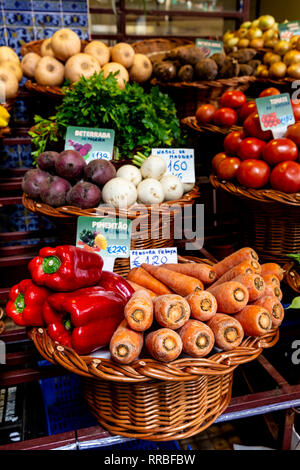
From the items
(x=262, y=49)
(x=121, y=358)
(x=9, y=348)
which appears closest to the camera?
(x=121, y=358)

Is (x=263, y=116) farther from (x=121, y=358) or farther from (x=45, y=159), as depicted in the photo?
(x=121, y=358)

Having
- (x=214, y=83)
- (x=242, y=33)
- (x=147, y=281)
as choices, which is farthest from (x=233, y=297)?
(x=242, y=33)

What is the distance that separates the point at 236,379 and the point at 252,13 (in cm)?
722

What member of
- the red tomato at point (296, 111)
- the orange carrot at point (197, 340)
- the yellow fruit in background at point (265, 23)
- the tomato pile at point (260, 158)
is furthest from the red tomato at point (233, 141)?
the yellow fruit in background at point (265, 23)

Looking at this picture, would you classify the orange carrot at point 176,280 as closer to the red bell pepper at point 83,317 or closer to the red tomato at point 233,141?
the red bell pepper at point 83,317

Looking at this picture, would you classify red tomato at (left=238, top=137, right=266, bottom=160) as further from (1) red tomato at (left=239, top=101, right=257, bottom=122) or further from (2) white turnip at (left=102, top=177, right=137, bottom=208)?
(2) white turnip at (left=102, top=177, right=137, bottom=208)

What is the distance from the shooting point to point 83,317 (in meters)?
0.97

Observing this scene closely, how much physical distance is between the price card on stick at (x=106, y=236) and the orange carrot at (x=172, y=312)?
44 centimetres

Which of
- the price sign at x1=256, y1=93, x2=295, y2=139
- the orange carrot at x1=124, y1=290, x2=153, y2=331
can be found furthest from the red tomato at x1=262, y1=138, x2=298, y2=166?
the orange carrot at x1=124, y1=290, x2=153, y2=331

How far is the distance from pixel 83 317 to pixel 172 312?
22 cm

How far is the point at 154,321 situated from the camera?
1024mm

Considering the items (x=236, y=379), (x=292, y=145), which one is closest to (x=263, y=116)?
(x=292, y=145)

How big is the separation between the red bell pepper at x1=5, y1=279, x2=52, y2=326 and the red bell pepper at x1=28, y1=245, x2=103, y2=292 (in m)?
0.03

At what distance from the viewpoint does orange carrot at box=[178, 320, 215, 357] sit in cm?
90
